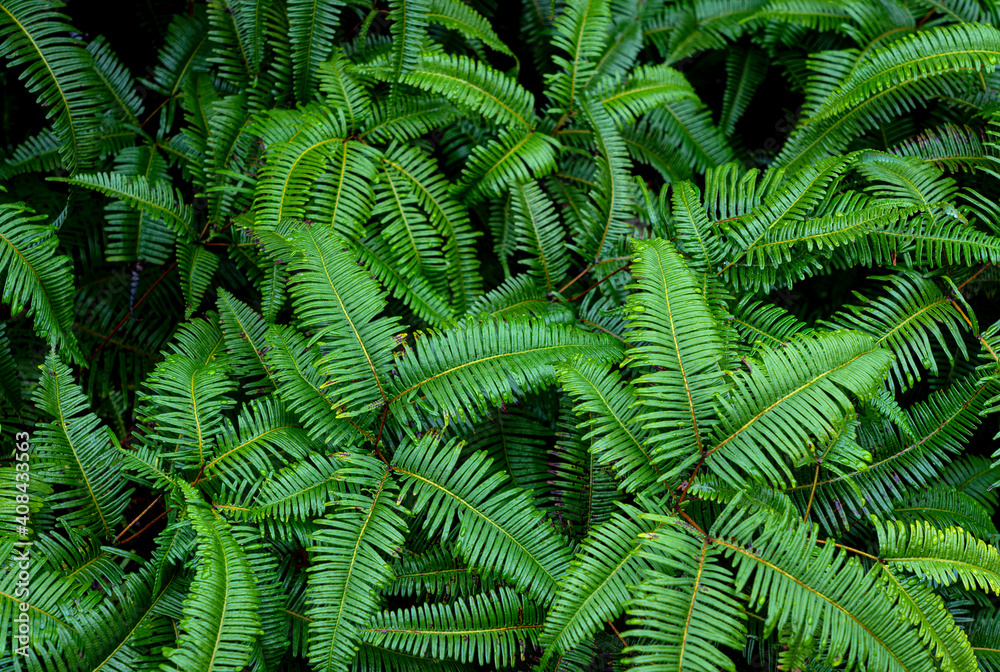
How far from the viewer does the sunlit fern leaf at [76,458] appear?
7.73 feet

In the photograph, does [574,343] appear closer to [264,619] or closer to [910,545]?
[910,545]

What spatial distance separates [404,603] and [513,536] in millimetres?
904

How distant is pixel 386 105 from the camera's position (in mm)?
3096

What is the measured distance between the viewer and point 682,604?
1921mm

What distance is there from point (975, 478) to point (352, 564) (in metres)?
2.75

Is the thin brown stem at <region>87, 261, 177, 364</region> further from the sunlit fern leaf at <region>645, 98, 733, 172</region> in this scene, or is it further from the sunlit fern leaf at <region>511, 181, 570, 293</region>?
the sunlit fern leaf at <region>645, 98, 733, 172</region>

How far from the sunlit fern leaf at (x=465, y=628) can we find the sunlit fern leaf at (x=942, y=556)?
4.31 feet

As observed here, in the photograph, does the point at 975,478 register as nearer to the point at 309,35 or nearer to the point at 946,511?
the point at 946,511

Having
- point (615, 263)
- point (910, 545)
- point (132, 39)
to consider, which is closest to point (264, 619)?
point (615, 263)

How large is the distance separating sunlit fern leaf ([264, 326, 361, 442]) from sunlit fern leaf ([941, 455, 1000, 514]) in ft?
8.77

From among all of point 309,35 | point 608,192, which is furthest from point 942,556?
point 309,35

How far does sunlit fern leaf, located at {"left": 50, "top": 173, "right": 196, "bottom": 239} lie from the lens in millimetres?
2635

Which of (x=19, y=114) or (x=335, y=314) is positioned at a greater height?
(x=19, y=114)

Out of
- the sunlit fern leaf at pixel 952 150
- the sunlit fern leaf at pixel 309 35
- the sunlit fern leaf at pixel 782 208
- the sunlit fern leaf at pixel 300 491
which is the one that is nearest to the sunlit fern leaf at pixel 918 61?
the sunlit fern leaf at pixel 952 150
